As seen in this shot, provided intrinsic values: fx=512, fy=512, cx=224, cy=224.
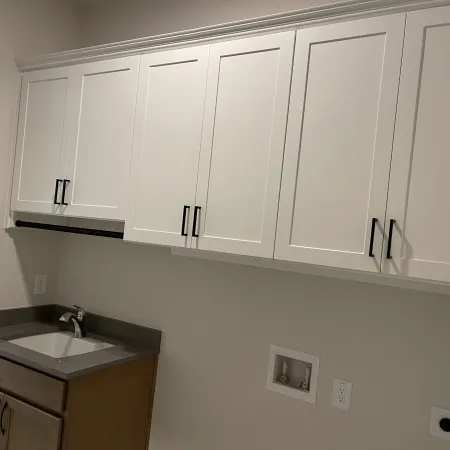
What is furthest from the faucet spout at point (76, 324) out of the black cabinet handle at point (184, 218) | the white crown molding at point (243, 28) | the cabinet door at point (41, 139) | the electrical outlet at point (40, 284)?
the white crown molding at point (243, 28)

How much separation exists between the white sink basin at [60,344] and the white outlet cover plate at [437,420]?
5.15 ft

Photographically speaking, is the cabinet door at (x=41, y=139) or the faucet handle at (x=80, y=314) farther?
the faucet handle at (x=80, y=314)

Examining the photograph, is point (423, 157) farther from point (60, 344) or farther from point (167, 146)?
point (60, 344)

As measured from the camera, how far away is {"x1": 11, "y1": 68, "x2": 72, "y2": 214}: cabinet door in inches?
102

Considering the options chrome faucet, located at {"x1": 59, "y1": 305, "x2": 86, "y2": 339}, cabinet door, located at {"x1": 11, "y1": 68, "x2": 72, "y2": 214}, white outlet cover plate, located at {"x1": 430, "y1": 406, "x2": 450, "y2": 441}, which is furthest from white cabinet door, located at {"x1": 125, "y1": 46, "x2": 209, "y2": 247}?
white outlet cover plate, located at {"x1": 430, "y1": 406, "x2": 450, "y2": 441}

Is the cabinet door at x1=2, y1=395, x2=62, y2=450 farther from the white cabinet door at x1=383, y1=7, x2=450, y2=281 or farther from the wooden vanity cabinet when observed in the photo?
the white cabinet door at x1=383, y1=7, x2=450, y2=281

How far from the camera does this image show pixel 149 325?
2.63 metres

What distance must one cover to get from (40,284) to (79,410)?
3.31ft

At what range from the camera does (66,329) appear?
Answer: 2.89m

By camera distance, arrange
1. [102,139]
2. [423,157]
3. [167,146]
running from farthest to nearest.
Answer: [102,139], [167,146], [423,157]

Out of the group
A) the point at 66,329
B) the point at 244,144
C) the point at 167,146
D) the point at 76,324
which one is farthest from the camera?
the point at 66,329

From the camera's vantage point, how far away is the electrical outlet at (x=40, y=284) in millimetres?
2941

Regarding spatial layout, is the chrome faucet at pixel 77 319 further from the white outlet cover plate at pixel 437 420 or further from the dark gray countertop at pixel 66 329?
the white outlet cover plate at pixel 437 420

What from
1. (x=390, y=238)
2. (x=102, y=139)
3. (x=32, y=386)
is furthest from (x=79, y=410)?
(x=390, y=238)
